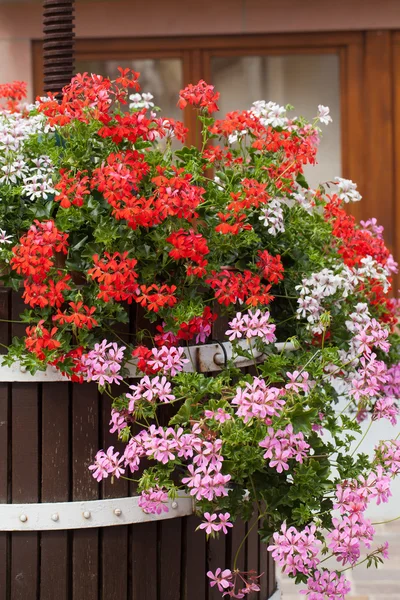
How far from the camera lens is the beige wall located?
739 cm

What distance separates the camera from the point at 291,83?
7570 millimetres

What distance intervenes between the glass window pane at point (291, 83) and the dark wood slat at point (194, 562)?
5.34m

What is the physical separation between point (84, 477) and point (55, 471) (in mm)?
73

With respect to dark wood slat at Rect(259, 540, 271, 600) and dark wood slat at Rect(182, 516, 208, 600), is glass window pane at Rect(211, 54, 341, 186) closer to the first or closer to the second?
dark wood slat at Rect(259, 540, 271, 600)

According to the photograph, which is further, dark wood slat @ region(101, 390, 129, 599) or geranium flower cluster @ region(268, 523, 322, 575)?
dark wood slat @ region(101, 390, 129, 599)

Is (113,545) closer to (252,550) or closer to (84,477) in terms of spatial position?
(84,477)

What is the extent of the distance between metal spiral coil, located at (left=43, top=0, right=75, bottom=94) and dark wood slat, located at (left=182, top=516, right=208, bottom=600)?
1328 mm

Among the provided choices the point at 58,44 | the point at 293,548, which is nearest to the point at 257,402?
the point at 293,548

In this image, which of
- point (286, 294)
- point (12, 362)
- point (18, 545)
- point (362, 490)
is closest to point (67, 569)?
point (18, 545)

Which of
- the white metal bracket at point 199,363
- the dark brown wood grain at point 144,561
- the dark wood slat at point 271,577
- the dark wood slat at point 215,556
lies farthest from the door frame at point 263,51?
the dark brown wood grain at point 144,561

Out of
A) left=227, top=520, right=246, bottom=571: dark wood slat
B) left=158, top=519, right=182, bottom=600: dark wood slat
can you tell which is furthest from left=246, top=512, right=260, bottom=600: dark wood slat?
left=158, top=519, right=182, bottom=600: dark wood slat

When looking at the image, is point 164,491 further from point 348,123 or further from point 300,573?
point 348,123

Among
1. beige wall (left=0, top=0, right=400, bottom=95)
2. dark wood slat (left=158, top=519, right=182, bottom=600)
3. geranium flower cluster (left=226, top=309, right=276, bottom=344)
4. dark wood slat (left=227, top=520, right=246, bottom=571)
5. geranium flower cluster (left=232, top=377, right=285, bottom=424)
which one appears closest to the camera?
geranium flower cluster (left=232, top=377, right=285, bottom=424)

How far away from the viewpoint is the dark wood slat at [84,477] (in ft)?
8.04
